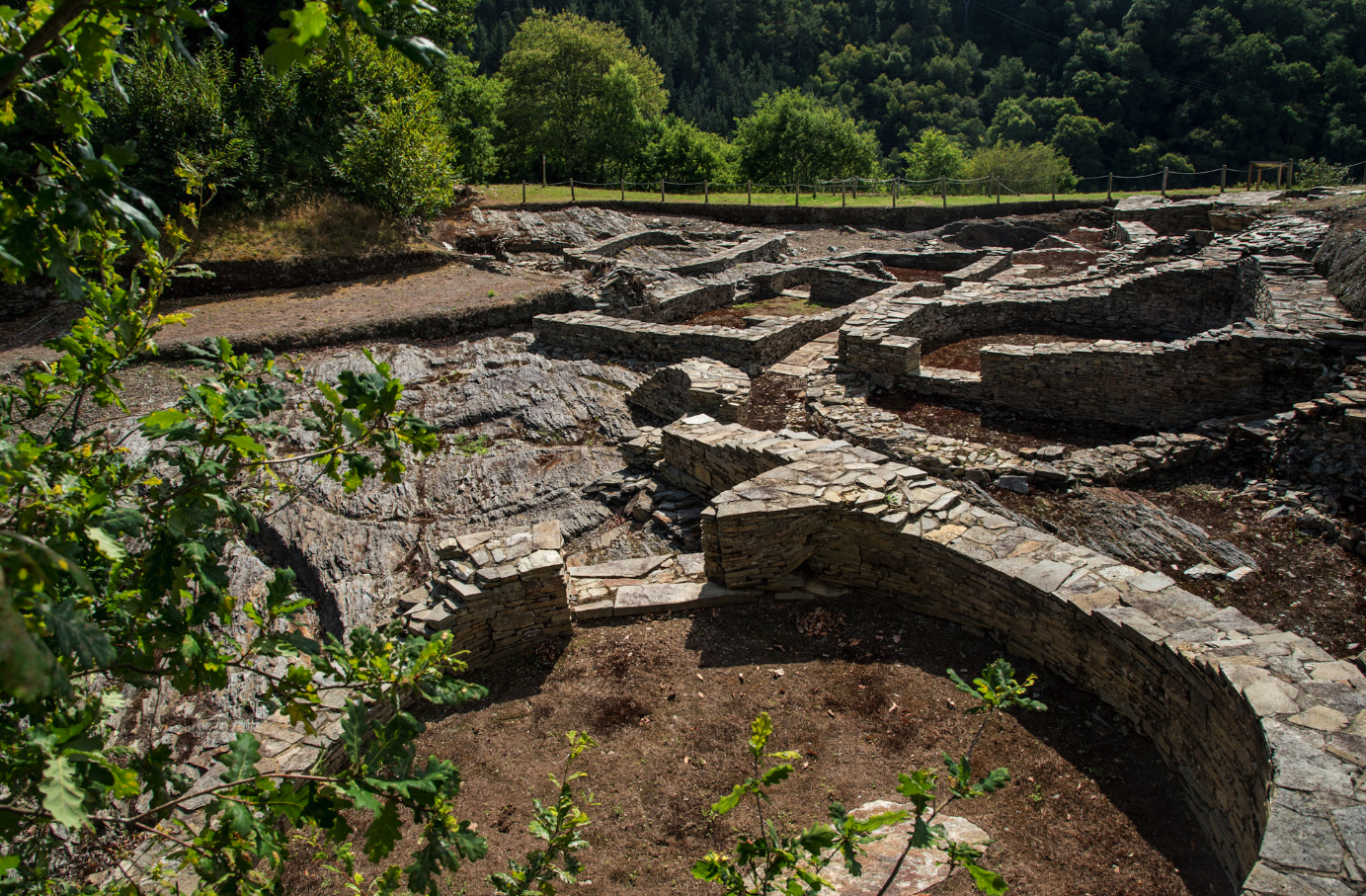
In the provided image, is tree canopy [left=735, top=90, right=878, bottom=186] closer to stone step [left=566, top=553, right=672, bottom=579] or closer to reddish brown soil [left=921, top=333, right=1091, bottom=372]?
reddish brown soil [left=921, top=333, right=1091, bottom=372]

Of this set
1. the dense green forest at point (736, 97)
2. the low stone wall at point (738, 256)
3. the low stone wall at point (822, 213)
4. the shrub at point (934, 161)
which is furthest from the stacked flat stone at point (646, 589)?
the shrub at point (934, 161)

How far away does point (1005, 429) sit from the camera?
35.1ft

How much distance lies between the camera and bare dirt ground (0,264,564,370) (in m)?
13.4

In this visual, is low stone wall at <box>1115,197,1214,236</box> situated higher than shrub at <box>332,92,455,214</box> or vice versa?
shrub at <box>332,92,455,214</box>

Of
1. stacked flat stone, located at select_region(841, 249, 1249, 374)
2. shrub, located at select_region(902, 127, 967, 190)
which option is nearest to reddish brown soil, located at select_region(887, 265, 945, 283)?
stacked flat stone, located at select_region(841, 249, 1249, 374)

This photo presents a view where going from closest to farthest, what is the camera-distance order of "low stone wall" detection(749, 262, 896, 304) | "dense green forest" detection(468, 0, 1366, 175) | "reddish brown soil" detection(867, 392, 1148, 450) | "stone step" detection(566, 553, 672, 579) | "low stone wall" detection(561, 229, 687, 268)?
"stone step" detection(566, 553, 672, 579)
"reddish brown soil" detection(867, 392, 1148, 450)
"low stone wall" detection(749, 262, 896, 304)
"low stone wall" detection(561, 229, 687, 268)
"dense green forest" detection(468, 0, 1366, 175)

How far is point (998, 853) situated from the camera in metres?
4.34

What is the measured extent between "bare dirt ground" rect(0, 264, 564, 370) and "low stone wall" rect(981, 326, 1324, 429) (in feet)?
33.8

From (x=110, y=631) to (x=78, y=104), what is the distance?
1826 millimetres

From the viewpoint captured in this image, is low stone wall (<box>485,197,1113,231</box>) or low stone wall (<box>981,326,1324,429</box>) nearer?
low stone wall (<box>981,326,1324,429</box>)

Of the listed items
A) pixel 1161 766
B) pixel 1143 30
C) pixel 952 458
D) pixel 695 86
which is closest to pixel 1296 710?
pixel 1161 766

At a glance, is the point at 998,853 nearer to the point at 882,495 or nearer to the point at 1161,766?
the point at 1161,766

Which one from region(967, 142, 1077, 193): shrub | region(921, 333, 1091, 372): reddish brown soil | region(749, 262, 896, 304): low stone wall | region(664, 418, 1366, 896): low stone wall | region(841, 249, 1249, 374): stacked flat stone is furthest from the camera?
region(967, 142, 1077, 193): shrub

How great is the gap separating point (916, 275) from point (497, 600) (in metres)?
17.9
